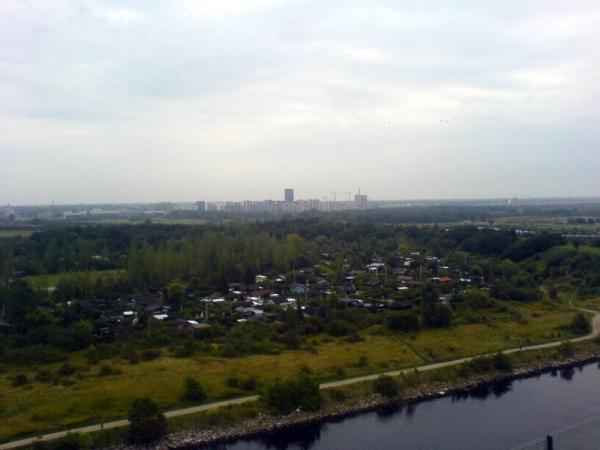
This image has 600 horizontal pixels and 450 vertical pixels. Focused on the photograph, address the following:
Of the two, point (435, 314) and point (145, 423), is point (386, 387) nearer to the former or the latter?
point (145, 423)

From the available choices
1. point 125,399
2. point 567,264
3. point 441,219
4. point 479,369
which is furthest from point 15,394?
point 441,219

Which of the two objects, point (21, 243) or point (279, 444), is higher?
point (21, 243)

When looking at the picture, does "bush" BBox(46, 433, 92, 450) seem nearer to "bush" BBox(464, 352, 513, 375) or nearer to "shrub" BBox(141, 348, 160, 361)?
"shrub" BBox(141, 348, 160, 361)

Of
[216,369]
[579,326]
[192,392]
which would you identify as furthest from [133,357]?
[579,326]

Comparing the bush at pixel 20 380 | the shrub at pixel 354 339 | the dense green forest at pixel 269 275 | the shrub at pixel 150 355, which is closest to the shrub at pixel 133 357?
the shrub at pixel 150 355

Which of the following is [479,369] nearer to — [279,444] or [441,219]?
[279,444]

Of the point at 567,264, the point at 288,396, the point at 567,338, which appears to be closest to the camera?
the point at 288,396

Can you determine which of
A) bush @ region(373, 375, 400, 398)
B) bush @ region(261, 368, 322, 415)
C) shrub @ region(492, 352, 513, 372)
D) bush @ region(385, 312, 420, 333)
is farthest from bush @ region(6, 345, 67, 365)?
shrub @ region(492, 352, 513, 372)
